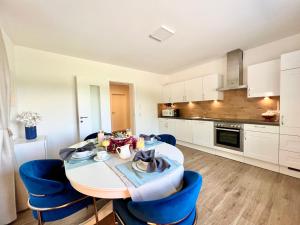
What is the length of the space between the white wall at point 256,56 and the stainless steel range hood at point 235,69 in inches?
6.4

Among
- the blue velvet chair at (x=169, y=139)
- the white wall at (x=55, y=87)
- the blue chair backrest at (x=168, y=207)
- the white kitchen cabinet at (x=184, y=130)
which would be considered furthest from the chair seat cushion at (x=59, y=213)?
the white kitchen cabinet at (x=184, y=130)

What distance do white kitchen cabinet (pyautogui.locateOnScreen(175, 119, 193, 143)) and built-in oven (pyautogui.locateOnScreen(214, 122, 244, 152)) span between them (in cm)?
79

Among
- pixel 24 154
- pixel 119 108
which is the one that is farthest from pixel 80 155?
pixel 119 108

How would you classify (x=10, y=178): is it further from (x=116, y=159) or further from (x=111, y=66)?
(x=111, y=66)

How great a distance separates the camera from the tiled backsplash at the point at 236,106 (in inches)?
113

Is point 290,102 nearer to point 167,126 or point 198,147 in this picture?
point 198,147

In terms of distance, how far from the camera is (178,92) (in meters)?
4.44

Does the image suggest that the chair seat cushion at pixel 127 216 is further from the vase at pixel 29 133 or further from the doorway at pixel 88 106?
the doorway at pixel 88 106

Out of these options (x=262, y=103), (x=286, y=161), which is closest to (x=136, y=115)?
(x=262, y=103)

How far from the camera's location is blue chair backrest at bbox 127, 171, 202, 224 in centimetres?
79

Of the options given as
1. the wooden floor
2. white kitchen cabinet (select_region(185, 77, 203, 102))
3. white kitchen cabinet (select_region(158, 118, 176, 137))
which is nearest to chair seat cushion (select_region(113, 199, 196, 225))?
the wooden floor

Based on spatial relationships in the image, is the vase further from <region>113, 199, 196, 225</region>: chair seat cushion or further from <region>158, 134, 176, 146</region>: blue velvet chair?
<region>158, 134, 176, 146</region>: blue velvet chair

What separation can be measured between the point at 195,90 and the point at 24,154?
3.96 m

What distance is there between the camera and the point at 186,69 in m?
4.47
